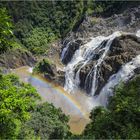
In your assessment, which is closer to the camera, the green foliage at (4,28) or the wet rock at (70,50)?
the green foliage at (4,28)

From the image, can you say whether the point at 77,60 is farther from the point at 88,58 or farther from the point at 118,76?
the point at 118,76

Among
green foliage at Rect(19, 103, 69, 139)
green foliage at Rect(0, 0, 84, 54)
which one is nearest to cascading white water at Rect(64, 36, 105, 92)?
green foliage at Rect(0, 0, 84, 54)

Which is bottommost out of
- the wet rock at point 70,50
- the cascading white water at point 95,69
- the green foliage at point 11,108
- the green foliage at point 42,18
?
the green foliage at point 11,108

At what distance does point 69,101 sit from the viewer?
40906 millimetres

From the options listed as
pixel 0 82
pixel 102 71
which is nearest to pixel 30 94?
pixel 0 82

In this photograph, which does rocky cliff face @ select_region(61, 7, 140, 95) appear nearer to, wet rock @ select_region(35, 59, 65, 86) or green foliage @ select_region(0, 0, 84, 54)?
wet rock @ select_region(35, 59, 65, 86)

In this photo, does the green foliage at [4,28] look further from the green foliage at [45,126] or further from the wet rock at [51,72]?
the wet rock at [51,72]

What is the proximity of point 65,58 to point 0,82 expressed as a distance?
144 feet

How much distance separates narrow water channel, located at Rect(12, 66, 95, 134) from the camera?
3503 cm

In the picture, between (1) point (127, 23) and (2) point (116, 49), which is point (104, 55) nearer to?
(2) point (116, 49)

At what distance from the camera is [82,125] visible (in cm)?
3447

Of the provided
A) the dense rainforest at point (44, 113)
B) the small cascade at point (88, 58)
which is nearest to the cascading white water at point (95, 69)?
the small cascade at point (88, 58)

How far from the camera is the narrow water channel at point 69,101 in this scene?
35.0 metres

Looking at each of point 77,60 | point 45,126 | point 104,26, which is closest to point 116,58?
point 77,60
